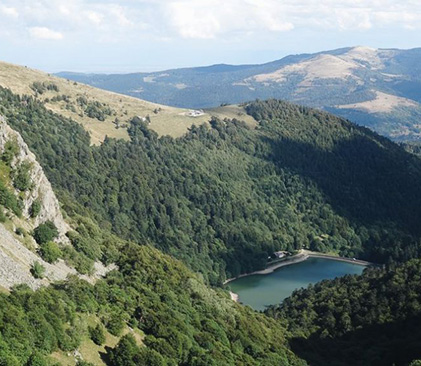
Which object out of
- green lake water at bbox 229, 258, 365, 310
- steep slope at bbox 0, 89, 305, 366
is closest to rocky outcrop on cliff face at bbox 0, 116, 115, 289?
steep slope at bbox 0, 89, 305, 366

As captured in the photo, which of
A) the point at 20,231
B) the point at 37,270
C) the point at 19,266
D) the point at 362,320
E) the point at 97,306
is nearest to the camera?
the point at 19,266

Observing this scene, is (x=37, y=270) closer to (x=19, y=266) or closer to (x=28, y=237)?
(x=19, y=266)

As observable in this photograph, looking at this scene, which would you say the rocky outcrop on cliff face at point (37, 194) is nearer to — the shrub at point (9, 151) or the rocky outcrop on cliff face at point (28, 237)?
the rocky outcrop on cliff face at point (28, 237)

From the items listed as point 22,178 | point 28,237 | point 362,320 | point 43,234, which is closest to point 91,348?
point 28,237

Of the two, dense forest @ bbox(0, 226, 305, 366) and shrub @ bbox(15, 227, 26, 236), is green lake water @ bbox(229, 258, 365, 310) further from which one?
shrub @ bbox(15, 227, 26, 236)

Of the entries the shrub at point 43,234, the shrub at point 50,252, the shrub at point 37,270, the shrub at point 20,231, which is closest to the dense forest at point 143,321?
the shrub at point 37,270

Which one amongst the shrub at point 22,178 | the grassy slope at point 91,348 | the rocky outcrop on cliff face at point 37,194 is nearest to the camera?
the grassy slope at point 91,348

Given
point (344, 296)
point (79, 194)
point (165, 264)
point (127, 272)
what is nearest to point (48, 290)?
point (127, 272)
